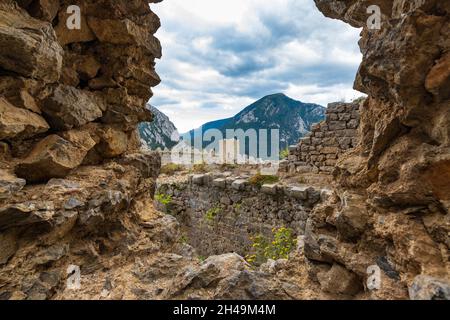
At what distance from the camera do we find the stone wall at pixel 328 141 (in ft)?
25.5

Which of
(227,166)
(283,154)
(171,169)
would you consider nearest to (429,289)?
(283,154)

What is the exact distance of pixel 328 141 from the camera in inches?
315

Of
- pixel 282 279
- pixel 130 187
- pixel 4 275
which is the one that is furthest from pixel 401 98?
pixel 4 275

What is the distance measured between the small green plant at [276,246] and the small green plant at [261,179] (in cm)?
131

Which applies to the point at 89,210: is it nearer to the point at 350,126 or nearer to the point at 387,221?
the point at 387,221

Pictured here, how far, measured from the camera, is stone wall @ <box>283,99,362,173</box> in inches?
306

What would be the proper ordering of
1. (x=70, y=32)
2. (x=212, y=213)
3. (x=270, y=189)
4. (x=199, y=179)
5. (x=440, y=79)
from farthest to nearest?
(x=199, y=179) < (x=212, y=213) < (x=270, y=189) < (x=70, y=32) < (x=440, y=79)

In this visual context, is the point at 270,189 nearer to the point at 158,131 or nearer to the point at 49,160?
the point at 49,160

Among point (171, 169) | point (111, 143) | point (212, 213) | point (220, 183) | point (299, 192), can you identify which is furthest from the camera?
point (171, 169)

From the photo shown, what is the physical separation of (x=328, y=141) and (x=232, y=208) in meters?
3.34

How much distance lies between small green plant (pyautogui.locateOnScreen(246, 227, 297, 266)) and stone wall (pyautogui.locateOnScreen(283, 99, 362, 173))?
2.28 meters

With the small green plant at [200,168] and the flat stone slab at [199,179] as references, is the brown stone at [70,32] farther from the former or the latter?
the small green plant at [200,168]

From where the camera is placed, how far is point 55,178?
2416 mm
